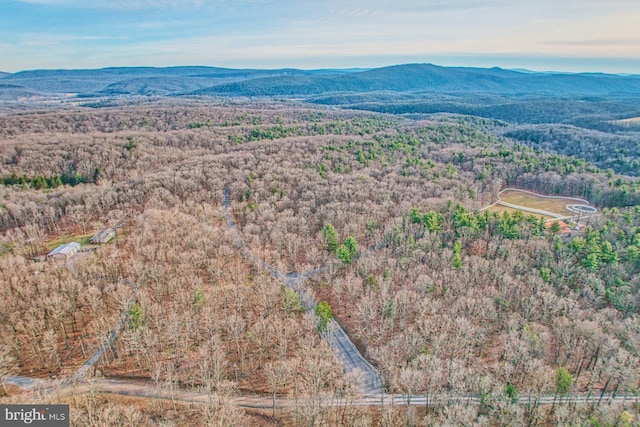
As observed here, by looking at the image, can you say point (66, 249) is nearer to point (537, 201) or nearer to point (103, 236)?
point (103, 236)

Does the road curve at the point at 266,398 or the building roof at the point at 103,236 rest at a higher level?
the building roof at the point at 103,236

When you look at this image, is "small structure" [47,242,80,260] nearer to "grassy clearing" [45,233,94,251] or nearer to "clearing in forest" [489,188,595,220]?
"grassy clearing" [45,233,94,251]

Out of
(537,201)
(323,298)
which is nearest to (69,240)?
(323,298)

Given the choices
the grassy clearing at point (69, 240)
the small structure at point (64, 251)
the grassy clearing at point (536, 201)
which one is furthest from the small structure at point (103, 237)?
the grassy clearing at point (536, 201)

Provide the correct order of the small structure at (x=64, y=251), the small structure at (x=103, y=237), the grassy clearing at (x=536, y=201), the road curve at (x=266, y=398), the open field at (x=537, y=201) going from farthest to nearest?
1. the grassy clearing at (x=536, y=201)
2. the open field at (x=537, y=201)
3. the small structure at (x=103, y=237)
4. the small structure at (x=64, y=251)
5. the road curve at (x=266, y=398)

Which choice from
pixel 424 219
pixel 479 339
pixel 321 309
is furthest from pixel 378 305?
pixel 424 219

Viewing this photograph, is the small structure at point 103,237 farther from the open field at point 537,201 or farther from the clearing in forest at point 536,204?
the open field at point 537,201

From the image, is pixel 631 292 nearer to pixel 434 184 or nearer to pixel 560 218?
pixel 560 218
